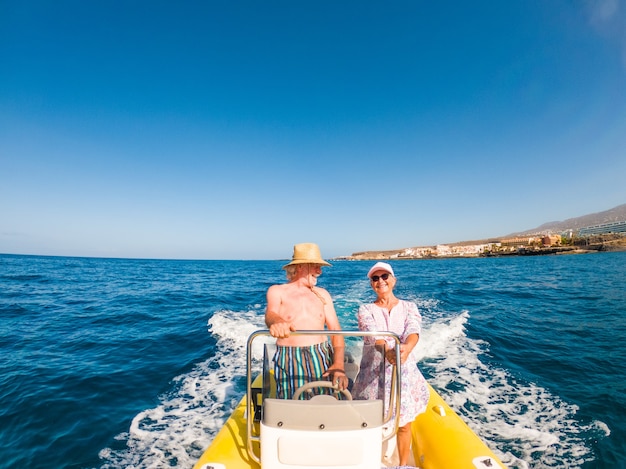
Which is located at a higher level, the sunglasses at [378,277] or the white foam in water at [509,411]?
the sunglasses at [378,277]

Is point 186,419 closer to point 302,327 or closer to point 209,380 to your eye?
point 209,380

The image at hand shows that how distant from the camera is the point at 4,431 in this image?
13.5ft

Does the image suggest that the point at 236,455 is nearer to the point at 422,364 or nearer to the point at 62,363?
the point at 422,364

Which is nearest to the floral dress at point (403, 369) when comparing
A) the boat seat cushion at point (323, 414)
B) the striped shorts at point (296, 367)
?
the striped shorts at point (296, 367)

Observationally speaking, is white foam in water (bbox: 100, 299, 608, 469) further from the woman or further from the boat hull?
the woman

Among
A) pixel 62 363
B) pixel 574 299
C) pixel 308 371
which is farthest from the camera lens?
pixel 574 299

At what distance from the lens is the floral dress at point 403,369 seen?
2621 mm

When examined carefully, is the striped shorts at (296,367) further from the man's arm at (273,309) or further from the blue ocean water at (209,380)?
the blue ocean water at (209,380)

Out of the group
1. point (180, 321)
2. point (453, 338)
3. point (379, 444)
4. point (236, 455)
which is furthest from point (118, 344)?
point (453, 338)

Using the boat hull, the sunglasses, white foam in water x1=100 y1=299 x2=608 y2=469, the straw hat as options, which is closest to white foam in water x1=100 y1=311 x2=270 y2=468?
white foam in water x1=100 y1=299 x2=608 y2=469

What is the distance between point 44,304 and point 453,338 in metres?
17.2

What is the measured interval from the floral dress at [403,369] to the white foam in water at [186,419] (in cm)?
270

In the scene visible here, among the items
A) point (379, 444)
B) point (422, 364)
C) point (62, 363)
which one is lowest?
point (422, 364)

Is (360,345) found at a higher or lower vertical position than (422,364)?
higher
